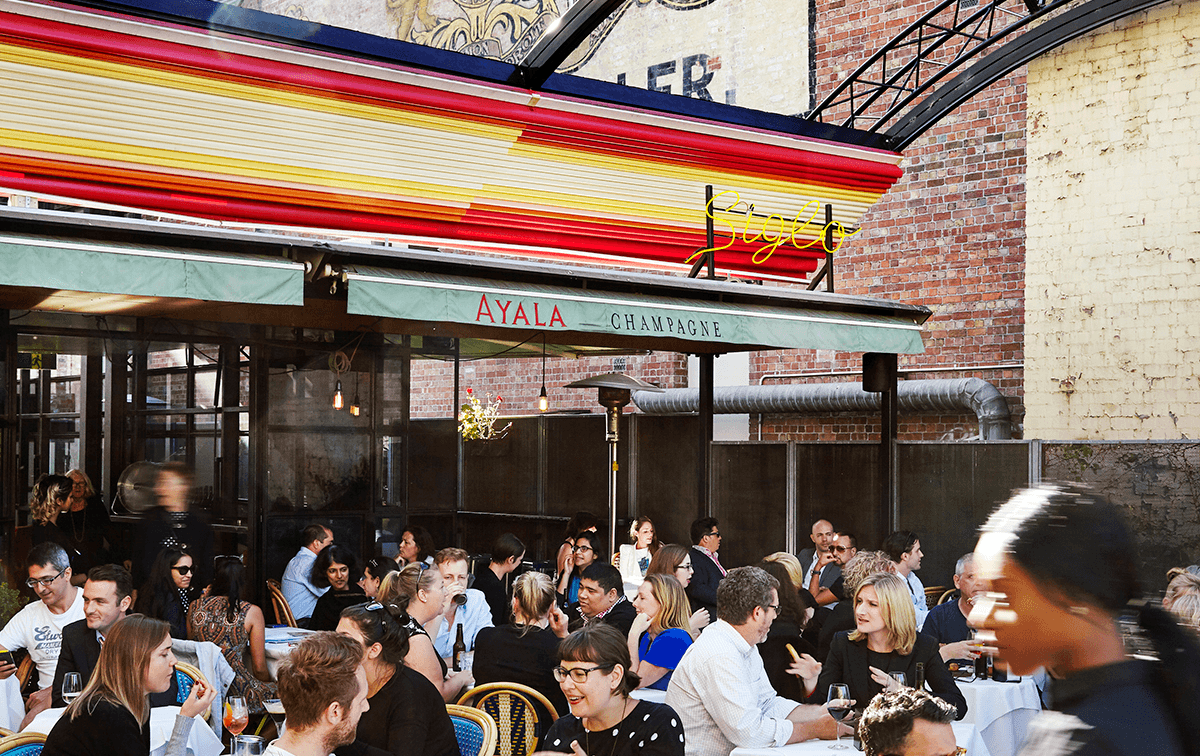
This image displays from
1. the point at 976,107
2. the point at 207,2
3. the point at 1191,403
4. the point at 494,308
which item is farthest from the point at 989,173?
the point at 207,2

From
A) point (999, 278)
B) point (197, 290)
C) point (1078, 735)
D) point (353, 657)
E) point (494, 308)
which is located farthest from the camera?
point (999, 278)

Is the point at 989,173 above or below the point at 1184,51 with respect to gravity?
below

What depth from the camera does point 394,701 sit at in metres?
4.00

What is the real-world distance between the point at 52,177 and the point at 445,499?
543cm

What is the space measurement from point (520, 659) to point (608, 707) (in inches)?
59.8

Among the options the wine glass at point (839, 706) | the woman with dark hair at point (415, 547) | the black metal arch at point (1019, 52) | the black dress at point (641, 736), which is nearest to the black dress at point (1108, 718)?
the black dress at point (641, 736)

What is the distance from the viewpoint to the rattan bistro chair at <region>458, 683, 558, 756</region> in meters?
4.86

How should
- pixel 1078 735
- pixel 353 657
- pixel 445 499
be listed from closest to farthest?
pixel 1078 735, pixel 353 657, pixel 445 499

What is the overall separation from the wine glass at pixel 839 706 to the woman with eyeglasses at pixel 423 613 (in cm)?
168

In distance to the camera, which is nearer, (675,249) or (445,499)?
(675,249)

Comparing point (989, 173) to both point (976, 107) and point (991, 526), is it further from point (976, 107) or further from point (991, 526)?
point (991, 526)

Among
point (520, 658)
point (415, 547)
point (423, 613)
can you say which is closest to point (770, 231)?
point (415, 547)

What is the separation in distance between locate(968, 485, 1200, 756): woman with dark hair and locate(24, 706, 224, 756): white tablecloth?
3.75 metres

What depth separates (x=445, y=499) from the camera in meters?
11.5
